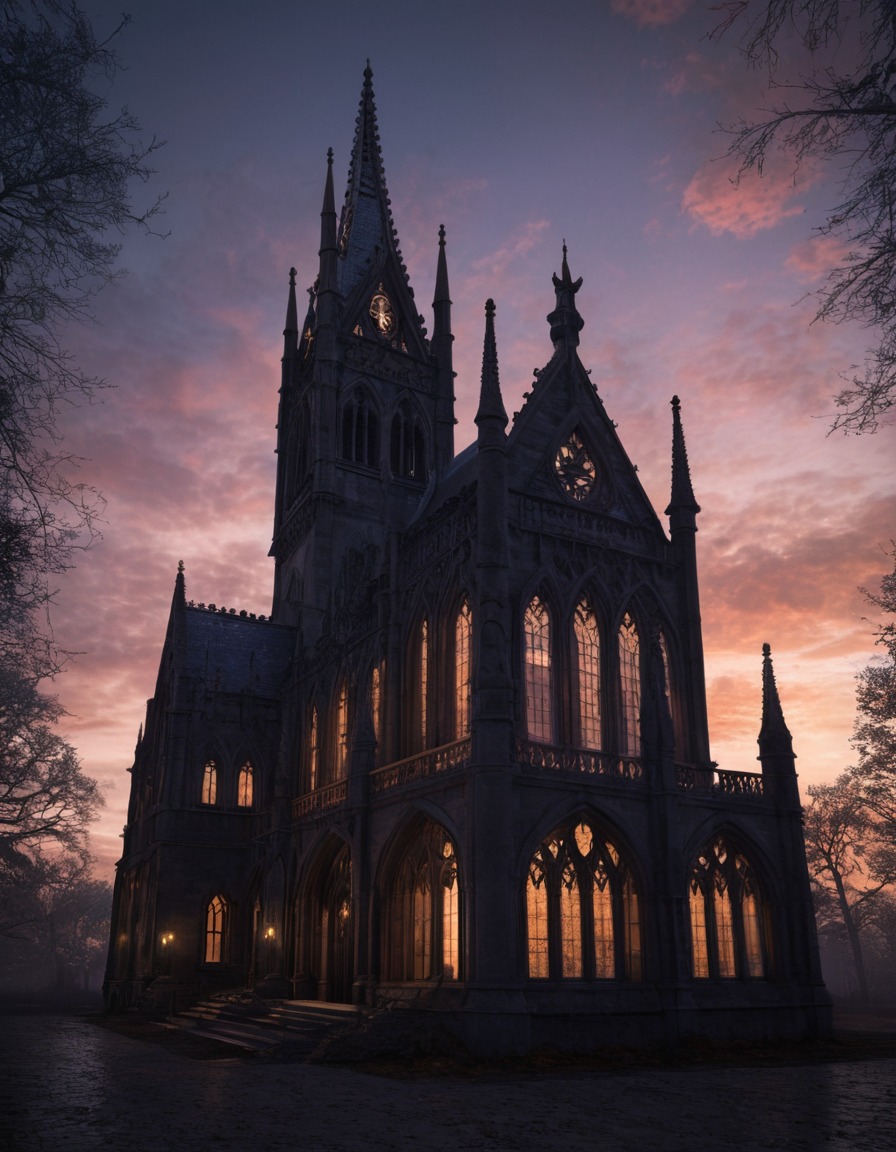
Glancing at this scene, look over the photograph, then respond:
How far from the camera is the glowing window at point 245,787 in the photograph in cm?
4662

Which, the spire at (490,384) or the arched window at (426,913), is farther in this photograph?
the spire at (490,384)

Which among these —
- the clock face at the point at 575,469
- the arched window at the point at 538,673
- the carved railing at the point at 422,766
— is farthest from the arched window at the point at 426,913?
the clock face at the point at 575,469

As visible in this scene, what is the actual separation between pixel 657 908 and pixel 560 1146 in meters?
15.9

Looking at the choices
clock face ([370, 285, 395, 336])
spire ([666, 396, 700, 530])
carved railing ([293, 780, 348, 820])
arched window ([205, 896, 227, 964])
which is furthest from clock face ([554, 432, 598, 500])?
clock face ([370, 285, 395, 336])

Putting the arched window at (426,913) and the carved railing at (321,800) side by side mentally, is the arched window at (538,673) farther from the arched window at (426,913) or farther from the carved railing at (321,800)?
the carved railing at (321,800)

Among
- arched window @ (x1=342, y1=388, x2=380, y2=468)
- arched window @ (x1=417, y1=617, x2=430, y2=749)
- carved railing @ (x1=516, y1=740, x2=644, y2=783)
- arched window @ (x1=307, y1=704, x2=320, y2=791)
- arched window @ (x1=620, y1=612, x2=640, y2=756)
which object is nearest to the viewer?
carved railing @ (x1=516, y1=740, x2=644, y2=783)

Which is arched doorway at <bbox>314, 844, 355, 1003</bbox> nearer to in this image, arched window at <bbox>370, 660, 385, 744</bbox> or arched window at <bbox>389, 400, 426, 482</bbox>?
arched window at <bbox>370, 660, 385, 744</bbox>

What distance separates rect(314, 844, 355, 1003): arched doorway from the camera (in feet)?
113

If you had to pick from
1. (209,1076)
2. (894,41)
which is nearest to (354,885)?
(209,1076)

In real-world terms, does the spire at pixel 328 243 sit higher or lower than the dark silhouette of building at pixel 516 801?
higher

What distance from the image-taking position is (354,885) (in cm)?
3069

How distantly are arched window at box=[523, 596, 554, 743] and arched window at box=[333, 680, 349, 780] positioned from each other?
1185cm

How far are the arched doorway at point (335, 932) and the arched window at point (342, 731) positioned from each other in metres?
4.52

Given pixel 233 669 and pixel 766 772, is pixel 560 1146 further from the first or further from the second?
pixel 233 669
